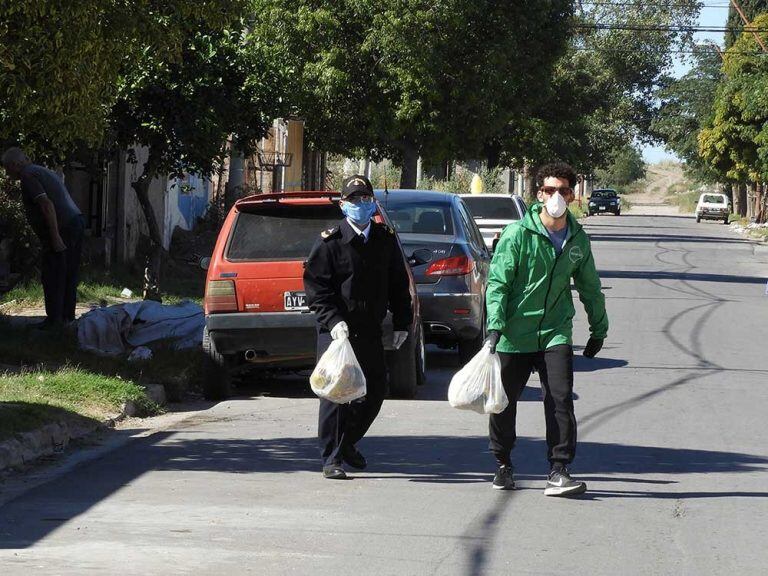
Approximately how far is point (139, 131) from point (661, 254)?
86.9 ft

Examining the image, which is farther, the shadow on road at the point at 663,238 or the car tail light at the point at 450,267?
the shadow on road at the point at 663,238

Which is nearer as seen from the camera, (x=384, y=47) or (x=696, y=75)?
(x=384, y=47)

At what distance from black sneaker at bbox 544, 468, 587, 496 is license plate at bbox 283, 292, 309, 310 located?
399 cm

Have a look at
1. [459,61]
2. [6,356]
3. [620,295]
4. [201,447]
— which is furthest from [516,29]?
[201,447]

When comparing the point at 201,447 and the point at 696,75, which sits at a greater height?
the point at 696,75

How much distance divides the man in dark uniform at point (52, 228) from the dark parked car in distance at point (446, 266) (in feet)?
10.9

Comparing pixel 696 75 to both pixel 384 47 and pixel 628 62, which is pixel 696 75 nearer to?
pixel 628 62

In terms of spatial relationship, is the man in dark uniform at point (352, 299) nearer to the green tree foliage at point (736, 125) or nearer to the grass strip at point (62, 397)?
the grass strip at point (62, 397)

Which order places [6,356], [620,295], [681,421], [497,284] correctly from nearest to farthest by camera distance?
[497,284] → [681,421] → [6,356] → [620,295]

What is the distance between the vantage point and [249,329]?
450 inches

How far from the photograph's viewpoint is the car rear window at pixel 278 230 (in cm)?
1163

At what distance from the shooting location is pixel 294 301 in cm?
1140

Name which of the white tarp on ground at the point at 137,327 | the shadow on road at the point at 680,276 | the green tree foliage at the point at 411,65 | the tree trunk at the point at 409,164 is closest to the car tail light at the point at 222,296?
the white tarp on ground at the point at 137,327

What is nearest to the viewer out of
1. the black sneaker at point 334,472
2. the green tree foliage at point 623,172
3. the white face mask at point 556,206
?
the white face mask at point 556,206
